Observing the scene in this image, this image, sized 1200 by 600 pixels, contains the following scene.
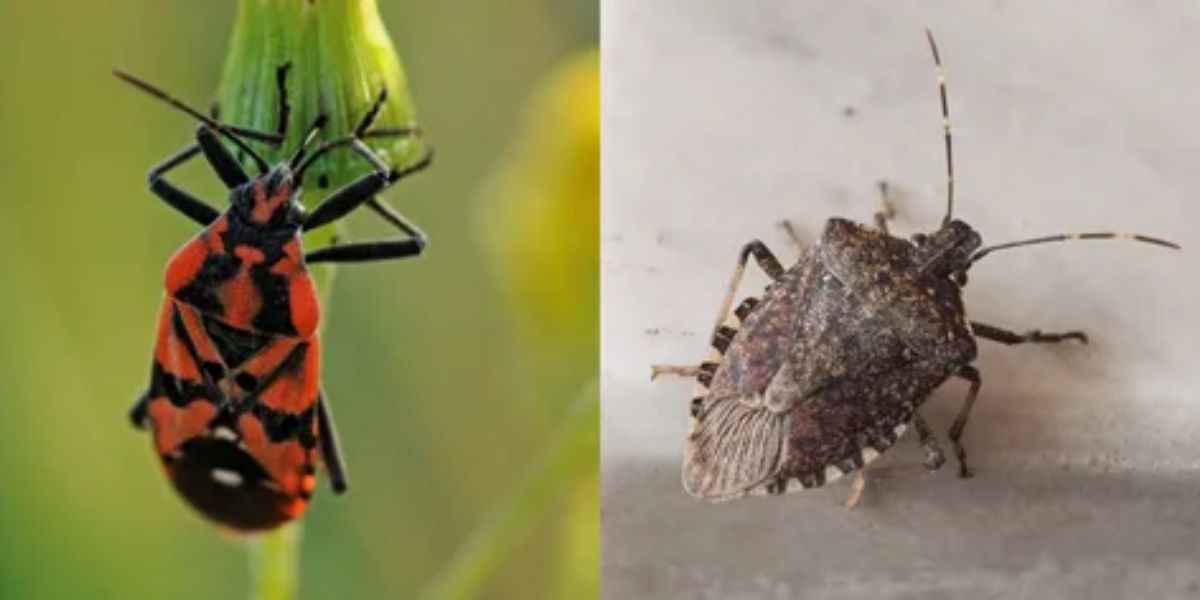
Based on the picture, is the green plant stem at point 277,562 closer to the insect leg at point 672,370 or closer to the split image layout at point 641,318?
the split image layout at point 641,318

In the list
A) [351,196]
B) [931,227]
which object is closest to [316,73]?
[351,196]

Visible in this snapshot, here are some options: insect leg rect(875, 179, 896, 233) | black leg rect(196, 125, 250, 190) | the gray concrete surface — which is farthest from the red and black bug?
insect leg rect(875, 179, 896, 233)

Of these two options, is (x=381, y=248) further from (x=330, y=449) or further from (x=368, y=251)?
(x=330, y=449)

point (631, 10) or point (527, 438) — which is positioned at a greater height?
point (631, 10)

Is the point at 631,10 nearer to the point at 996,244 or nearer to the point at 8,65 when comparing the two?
the point at 996,244

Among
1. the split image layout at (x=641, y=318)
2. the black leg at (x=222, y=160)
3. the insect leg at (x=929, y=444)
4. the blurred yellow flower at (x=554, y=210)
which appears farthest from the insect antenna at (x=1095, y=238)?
the black leg at (x=222, y=160)

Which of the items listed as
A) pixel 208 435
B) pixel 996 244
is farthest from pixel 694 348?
pixel 208 435

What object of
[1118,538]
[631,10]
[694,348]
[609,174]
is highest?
[631,10]
